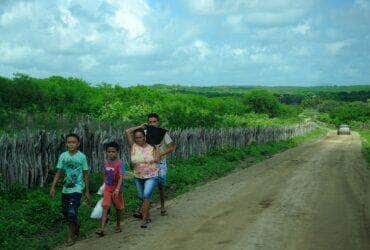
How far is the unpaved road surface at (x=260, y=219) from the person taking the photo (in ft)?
20.9

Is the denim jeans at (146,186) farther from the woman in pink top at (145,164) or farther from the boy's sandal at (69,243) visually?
the boy's sandal at (69,243)

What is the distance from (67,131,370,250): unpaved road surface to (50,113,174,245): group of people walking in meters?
0.39

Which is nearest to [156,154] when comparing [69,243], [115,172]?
[115,172]

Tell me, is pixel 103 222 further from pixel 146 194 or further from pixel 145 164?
pixel 145 164

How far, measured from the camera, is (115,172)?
7059 millimetres

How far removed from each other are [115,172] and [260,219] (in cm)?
276

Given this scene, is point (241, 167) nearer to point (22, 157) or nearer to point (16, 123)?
point (22, 157)

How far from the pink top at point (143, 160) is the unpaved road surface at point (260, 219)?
0.88 m

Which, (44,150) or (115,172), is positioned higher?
(115,172)

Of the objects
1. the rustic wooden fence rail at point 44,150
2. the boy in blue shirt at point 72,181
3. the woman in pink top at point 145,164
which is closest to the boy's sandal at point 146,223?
the woman in pink top at point 145,164

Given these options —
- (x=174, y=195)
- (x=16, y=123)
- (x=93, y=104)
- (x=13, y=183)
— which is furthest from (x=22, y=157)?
(x=93, y=104)

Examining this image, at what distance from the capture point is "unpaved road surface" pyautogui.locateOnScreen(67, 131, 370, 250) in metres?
6.38

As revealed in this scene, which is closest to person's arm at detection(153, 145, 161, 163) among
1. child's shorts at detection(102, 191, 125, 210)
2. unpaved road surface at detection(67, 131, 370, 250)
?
child's shorts at detection(102, 191, 125, 210)

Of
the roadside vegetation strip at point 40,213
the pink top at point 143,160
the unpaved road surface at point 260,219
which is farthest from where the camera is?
the pink top at point 143,160
